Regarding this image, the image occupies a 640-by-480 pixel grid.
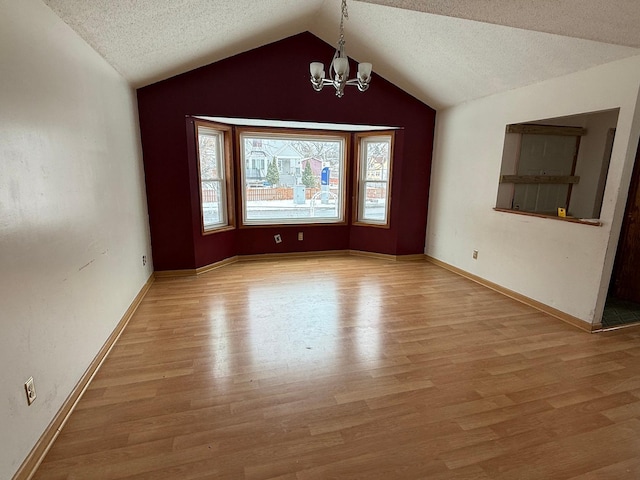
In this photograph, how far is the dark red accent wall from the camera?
3.90 m

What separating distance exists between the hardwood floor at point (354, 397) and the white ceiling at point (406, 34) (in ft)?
7.33

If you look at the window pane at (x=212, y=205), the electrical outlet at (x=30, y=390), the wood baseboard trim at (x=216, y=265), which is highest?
the window pane at (x=212, y=205)

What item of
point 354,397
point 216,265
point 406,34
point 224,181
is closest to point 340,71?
point 406,34

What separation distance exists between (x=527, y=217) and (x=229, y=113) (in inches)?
143

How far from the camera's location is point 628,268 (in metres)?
3.60

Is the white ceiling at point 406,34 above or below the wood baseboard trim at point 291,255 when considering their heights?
above

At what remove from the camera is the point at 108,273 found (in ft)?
8.70

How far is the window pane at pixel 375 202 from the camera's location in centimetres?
524

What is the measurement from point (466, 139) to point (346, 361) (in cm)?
342

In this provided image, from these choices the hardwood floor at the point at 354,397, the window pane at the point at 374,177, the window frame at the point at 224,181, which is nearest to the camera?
the hardwood floor at the point at 354,397

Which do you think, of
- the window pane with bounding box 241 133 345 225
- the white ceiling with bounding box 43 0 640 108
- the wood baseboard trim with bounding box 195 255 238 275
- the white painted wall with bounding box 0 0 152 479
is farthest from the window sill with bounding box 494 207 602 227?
the white painted wall with bounding box 0 0 152 479

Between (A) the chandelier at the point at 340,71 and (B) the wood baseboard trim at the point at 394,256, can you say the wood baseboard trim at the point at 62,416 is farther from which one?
(B) the wood baseboard trim at the point at 394,256

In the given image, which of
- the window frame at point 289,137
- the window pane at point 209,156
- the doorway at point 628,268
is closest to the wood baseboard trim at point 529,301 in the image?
the doorway at point 628,268

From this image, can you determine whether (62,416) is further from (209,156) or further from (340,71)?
(209,156)
